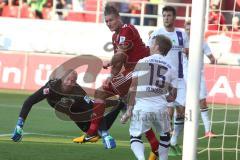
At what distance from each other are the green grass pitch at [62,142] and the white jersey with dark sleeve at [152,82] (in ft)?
5.70

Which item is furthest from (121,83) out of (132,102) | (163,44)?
(163,44)

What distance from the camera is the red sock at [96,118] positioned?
426 inches

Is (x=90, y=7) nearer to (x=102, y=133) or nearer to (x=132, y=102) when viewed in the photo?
(x=102, y=133)

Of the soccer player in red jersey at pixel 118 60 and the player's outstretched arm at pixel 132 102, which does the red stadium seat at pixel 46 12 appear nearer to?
the soccer player in red jersey at pixel 118 60

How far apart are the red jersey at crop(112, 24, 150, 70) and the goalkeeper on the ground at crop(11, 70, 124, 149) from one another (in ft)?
2.56

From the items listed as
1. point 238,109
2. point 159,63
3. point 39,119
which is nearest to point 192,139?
point 159,63

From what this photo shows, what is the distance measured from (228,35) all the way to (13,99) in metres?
6.16

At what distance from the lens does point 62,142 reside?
12.1 metres

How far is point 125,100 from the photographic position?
11.3 meters

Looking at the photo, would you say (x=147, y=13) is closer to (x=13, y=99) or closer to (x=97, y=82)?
(x=97, y=82)

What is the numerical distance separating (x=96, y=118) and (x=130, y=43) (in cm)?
117

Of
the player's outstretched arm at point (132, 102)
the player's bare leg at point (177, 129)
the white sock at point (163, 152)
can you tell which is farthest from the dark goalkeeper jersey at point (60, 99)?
the white sock at point (163, 152)

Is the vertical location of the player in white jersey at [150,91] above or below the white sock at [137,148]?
above

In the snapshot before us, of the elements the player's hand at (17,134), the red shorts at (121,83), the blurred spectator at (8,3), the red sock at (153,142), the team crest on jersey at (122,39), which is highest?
the team crest on jersey at (122,39)
